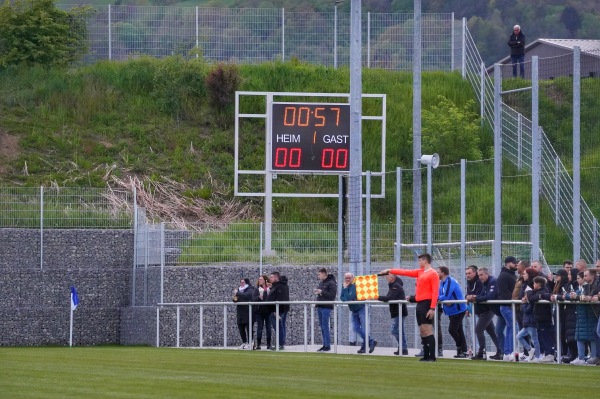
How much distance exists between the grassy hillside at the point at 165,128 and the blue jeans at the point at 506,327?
16319 millimetres

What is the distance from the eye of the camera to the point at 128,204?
38062mm

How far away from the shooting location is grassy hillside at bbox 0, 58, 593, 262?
147 ft

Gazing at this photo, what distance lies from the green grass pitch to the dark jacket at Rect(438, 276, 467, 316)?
1.28 metres

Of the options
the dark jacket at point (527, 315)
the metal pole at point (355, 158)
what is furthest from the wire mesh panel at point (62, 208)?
the dark jacket at point (527, 315)

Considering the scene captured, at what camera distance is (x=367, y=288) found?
26094 millimetres

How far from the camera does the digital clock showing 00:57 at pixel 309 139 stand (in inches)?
1412

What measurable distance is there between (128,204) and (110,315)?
10.8 feet

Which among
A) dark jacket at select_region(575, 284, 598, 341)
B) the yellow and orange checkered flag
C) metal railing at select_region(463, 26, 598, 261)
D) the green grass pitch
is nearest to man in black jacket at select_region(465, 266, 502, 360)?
the green grass pitch

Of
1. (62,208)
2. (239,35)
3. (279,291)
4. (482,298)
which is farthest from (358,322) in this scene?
(239,35)

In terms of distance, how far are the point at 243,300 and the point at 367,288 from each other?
510 cm

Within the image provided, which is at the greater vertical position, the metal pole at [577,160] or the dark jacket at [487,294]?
the metal pole at [577,160]

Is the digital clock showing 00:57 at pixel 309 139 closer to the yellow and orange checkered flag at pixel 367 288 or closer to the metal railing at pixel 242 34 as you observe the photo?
the yellow and orange checkered flag at pixel 367 288

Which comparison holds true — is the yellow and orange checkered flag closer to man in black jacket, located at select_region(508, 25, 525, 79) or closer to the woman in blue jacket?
the woman in blue jacket

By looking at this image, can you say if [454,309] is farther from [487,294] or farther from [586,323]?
[586,323]
